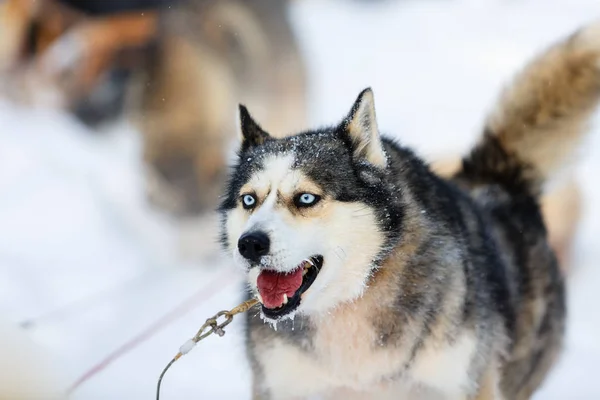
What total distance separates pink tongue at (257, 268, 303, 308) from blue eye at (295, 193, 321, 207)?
0.15 metres

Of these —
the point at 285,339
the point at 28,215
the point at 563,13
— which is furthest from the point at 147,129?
the point at 563,13

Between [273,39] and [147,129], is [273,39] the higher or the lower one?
the higher one

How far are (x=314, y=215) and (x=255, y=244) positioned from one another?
182mm

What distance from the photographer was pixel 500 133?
2730mm

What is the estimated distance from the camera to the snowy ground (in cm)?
365

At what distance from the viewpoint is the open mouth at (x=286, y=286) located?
181 cm

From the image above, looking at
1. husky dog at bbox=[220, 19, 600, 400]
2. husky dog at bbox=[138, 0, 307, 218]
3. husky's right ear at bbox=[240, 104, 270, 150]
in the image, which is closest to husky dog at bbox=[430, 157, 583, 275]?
husky dog at bbox=[138, 0, 307, 218]

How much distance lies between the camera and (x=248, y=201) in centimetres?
192

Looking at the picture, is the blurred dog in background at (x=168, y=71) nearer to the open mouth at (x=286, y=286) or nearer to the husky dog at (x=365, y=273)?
the husky dog at (x=365, y=273)

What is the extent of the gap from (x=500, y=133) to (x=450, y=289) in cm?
85

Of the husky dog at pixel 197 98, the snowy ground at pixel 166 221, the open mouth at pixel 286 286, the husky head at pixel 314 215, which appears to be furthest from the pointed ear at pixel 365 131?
the husky dog at pixel 197 98

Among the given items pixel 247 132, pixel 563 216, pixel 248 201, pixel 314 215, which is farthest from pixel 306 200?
pixel 563 216

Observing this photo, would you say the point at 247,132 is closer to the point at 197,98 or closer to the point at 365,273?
the point at 365,273

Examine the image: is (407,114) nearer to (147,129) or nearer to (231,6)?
(231,6)
